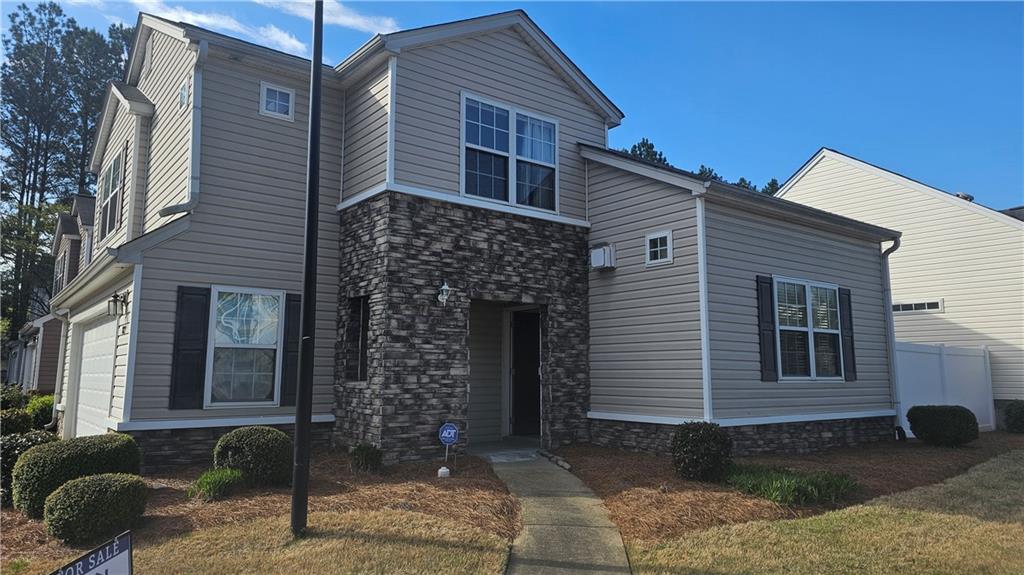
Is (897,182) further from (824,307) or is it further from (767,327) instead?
(767,327)

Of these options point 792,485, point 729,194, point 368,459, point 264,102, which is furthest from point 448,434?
point 264,102

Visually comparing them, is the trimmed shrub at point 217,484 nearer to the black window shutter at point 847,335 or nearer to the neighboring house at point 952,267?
the black window shutter at point 847,335

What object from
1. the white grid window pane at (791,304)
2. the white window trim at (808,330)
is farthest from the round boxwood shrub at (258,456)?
the white grid window pane at (791,304)

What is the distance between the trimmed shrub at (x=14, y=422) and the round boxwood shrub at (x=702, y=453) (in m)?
11.8

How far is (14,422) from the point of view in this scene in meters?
12.2

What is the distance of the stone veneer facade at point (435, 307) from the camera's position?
29.9 ft

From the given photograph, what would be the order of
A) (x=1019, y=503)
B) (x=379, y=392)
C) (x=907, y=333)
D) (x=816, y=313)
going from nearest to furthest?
1. (x=1019, y=503)
2. (x=379, y=392)
3. (x=816, y=313)
4. (x=907, y=333)

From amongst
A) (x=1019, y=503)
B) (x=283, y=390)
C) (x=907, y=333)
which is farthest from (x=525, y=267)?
(x=907, y=333)

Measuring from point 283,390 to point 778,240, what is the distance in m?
8.54

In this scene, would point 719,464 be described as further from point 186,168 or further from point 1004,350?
point 1004,350

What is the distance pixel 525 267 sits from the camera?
10.6 metres

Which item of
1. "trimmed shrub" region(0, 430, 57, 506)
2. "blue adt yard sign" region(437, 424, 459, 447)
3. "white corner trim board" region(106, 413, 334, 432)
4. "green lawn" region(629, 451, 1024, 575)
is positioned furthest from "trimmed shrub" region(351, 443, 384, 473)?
"trimmed shrub" region(0, 430, 57, 506)

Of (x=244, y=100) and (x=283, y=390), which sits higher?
(x=244, y=100)

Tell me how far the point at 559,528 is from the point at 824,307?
25.7 feet
